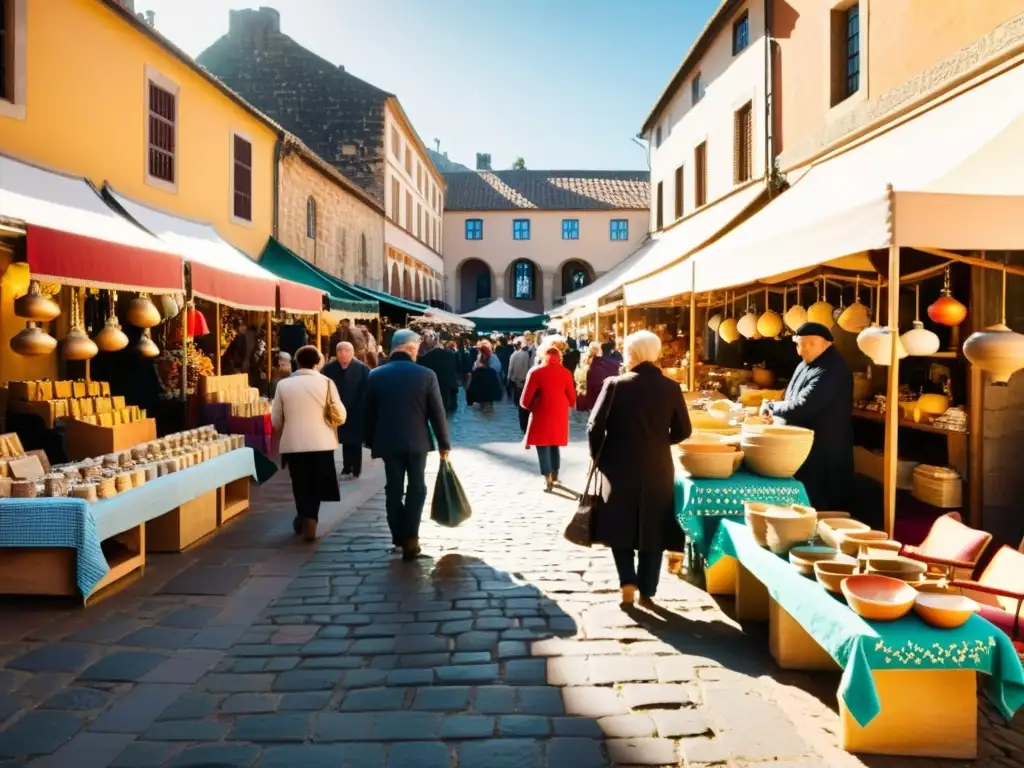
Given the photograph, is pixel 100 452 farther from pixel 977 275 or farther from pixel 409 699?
pixel 977 275

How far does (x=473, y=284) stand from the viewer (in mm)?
50344

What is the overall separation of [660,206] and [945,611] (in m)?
20.8

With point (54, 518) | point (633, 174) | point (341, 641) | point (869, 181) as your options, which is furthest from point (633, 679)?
point (633, 174)

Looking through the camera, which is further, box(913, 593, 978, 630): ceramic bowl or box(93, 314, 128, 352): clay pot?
box(93, 314, 128, 352): clay pot

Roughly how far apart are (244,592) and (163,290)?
10.6 feet

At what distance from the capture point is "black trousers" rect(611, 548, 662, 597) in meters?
5.43

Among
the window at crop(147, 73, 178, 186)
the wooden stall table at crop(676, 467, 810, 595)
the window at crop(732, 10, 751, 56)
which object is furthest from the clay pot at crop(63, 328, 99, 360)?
the window at crop(732, 10, 751, 56)

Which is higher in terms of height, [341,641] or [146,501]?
[146,501]

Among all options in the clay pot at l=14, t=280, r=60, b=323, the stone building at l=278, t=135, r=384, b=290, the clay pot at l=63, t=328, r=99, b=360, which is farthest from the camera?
the stone building at l=278, t=135, r=384, b=290

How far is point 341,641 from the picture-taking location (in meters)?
4.83

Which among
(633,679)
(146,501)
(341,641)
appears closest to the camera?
(633,679)

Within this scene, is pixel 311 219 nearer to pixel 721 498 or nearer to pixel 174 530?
pixel 174 530

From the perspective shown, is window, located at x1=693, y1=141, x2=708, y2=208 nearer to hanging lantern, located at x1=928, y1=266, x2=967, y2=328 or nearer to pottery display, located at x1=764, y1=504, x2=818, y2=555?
hanging lantern, located at x1=928, y1=266, x2=967, y2=328

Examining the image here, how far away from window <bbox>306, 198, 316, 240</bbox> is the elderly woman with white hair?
16195mm
